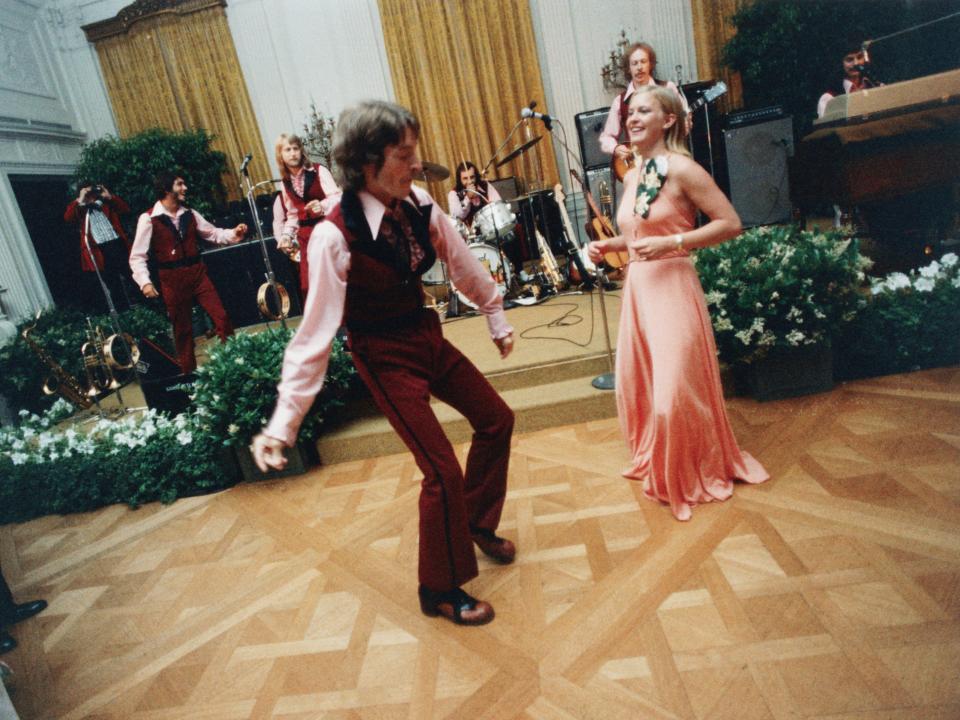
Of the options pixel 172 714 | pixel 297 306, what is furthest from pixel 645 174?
pixel 297 306

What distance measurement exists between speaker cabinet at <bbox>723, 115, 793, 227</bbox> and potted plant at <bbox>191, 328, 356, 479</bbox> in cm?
510

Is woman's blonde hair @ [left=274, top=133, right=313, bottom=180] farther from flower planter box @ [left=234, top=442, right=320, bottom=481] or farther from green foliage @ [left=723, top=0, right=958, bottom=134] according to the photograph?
green foliage @ [left=723, top=0, right=958, bottom=134]

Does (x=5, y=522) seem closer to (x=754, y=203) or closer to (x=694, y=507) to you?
(x=694, y=507)

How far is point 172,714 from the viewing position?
75.8 inches

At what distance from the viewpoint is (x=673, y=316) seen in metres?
2.40

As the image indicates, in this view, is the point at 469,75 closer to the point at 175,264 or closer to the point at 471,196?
the point at 471,196

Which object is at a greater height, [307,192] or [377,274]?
[307,192]

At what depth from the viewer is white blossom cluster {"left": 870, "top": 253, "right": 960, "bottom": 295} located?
3.29 m

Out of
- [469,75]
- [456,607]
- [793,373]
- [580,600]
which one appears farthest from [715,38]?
[456,607]

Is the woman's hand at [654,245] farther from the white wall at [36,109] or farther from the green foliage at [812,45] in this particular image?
the white wall at [36,109]

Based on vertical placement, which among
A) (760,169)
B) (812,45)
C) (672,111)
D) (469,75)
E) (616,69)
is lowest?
(760,169)

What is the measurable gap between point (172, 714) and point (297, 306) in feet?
20.2

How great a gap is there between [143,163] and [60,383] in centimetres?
342

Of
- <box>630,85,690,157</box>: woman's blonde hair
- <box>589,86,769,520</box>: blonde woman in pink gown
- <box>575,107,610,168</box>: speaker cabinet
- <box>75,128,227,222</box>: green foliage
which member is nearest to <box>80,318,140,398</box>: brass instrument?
<box>75,128,227,222</box>: green foliage
